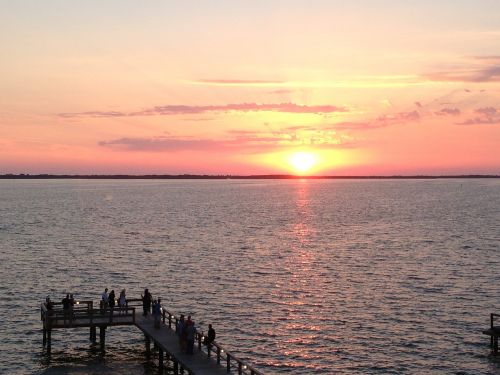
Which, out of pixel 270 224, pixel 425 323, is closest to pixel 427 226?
pixel 270 224

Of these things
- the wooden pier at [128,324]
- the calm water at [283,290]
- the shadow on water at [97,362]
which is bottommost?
the shadow on water at [97,362]

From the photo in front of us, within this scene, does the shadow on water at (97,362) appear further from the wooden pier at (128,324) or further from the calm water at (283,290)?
the wooden pier at (128,324)

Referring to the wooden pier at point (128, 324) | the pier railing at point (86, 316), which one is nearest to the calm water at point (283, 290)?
the wooden pier at point (128, 324)

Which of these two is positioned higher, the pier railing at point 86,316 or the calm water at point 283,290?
the pier railing at point 86,316

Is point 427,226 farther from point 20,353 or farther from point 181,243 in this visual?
point 20,353

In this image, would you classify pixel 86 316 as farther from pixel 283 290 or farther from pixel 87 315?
pixel 283 290

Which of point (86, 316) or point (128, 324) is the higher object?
point (86, 316)

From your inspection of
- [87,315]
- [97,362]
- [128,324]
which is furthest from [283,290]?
[87,315]

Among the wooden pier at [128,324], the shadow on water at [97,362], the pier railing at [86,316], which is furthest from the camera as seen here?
the pier railing at [86,316]

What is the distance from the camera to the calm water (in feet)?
129

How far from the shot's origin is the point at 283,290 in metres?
59.1

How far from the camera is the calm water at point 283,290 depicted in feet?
Answer: 129

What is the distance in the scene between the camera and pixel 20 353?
39.4m

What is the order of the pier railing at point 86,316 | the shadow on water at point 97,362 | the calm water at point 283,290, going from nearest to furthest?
the shadow on water at point 97,362 → the pier railing at point 86,316 → the calm water at point 283,290
